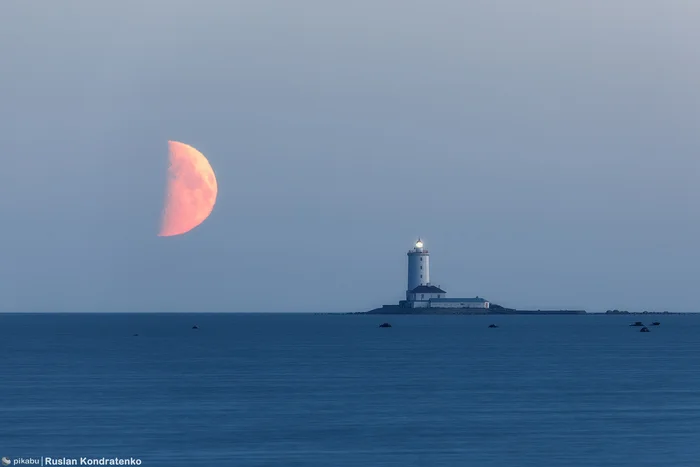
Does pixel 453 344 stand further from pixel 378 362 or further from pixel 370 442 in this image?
pixel 370 442

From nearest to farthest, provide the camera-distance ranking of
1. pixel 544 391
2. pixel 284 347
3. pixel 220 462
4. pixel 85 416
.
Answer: pixel 220 462 → pixel 85 416 → pixel 544 391 → pixel 284 347

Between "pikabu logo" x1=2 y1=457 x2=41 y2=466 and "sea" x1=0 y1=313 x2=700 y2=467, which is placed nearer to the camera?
"pikabu logo" x1=2 y1=457 x2=41 y2=466

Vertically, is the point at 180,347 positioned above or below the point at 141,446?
above

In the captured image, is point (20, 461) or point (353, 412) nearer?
point (20, 461)

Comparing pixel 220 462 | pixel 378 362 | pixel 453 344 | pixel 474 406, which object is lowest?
pixel 220 462

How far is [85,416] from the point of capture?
52.2 meters

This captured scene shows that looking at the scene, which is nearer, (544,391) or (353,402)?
(353,402)

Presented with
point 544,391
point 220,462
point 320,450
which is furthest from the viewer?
point 544,391

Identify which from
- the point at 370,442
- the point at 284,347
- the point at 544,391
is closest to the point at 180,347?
the point at 284,347

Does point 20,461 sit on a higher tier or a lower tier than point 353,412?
lower

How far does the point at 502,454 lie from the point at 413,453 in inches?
128

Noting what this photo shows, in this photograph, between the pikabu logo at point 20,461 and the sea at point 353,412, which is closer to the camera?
the pikabu logo at point 20,461

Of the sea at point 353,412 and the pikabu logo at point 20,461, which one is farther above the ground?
the sea at point 353,412

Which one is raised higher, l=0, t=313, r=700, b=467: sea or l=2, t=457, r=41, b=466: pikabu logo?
l=0, t=313, r=700, b=467: sea
